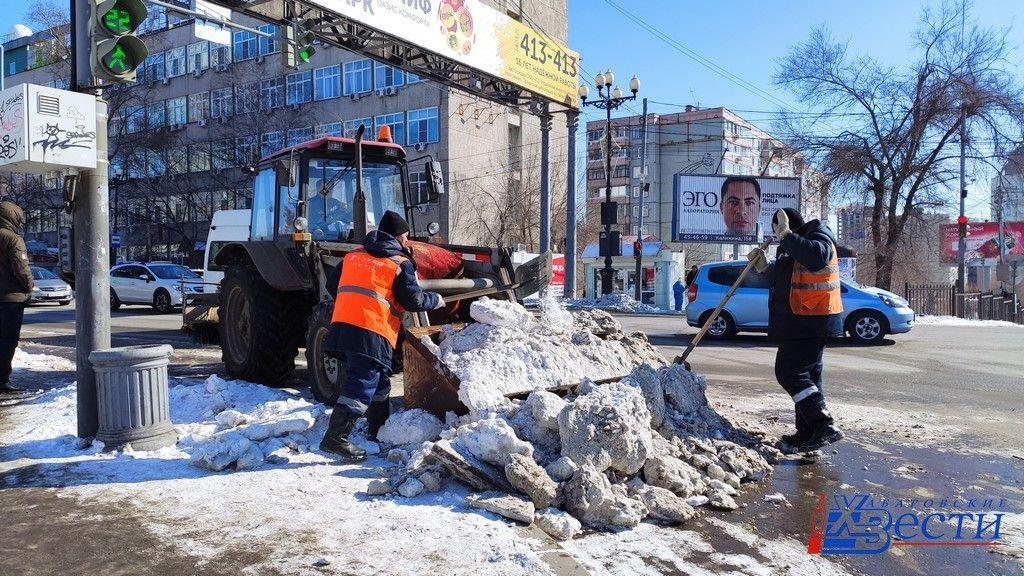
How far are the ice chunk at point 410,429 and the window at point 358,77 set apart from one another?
3672cm

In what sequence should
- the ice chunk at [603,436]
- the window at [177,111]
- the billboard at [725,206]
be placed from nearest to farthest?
the ice chunk at [603,436]
the billboard at [725,206]
the window at [177,111]

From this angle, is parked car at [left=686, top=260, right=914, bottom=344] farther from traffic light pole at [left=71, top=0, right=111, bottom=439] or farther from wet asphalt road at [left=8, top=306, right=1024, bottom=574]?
traffic light pole at [left=71, top=0, right=111, bottom=439]

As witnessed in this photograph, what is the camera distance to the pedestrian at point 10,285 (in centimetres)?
730

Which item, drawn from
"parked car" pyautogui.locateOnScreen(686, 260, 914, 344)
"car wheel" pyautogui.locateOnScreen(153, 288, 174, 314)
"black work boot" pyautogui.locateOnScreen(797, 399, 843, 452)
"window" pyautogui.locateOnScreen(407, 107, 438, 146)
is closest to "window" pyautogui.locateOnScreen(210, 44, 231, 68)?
"window" pyautogui.locateOnScreen(407, 107, 438, 146)

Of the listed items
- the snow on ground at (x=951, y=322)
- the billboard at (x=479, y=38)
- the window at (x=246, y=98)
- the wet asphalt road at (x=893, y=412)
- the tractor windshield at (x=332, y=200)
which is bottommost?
the snow on ground at (x=951, y=322)

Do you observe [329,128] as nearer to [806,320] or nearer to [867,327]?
[867,327]

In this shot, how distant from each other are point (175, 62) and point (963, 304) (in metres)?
44.7

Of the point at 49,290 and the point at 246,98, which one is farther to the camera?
the point at 246,98

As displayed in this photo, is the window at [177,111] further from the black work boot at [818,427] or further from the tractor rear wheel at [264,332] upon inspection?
the black work boot at [818,427]

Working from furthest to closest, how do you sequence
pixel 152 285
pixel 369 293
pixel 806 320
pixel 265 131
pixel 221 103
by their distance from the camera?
pixel 221 103 < pixel 265 131 < pixel 152 285 < pixel 806 320 < pixel 369 293

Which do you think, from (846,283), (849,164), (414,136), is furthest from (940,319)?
(414,136)

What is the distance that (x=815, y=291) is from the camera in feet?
17.6

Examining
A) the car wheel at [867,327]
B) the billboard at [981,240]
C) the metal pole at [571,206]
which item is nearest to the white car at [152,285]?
the metal pole at [571,206]

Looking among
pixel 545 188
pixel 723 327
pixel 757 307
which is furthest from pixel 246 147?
pixel 757 307
